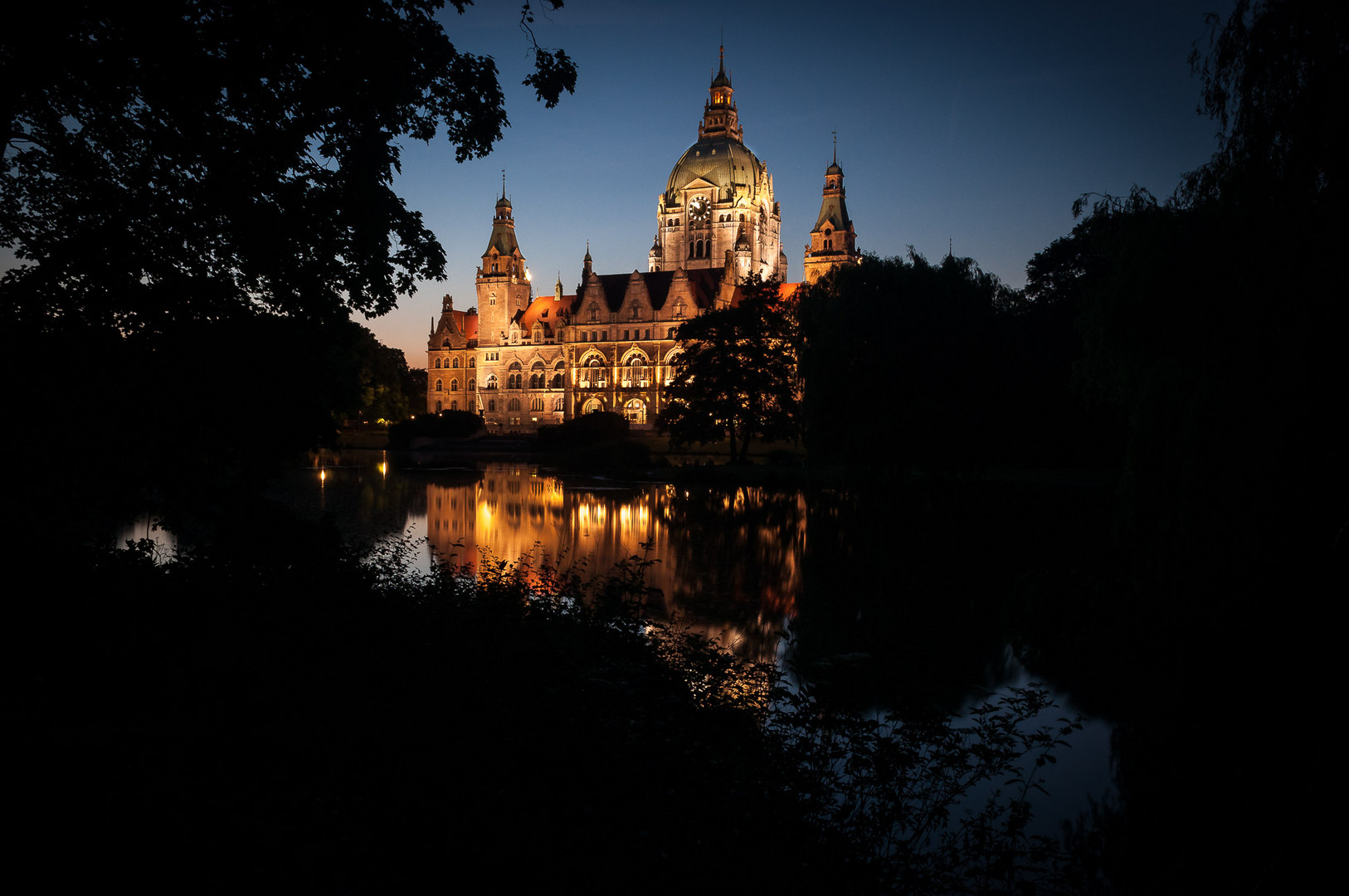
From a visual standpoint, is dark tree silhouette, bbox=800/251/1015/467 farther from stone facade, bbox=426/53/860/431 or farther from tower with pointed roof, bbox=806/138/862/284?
tower with pointed roof, bbox=806/138/862/284

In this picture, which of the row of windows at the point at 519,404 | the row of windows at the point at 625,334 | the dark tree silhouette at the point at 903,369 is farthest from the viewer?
the row of windows at the point at 519,404

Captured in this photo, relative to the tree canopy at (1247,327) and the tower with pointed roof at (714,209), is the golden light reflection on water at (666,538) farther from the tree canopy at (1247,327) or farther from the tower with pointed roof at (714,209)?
the tower with pointed roof at (714,209)

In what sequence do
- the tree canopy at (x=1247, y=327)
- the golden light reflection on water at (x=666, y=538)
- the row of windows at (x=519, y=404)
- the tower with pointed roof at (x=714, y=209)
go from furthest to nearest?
the tower with pointed roof at (x=714, y=209) → the row of windows at (x=519, y=404) → the golden light reflection on water at (x=666, y=538) → the tree canopy at (x=1247, y=327)

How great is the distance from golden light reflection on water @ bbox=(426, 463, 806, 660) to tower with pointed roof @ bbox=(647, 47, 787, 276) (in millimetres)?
75280

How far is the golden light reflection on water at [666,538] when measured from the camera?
14.2 metres

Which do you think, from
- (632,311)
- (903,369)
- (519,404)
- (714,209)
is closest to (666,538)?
(903,369)

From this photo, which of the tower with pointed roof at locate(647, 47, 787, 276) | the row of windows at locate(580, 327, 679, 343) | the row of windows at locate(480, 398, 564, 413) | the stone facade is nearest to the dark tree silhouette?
the stone facade

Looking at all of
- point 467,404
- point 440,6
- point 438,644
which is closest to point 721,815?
point 438,644

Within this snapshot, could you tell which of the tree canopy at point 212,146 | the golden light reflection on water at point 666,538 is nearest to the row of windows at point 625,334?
the golden light reflection on water at point 666,538

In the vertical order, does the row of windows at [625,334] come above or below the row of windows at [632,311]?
below

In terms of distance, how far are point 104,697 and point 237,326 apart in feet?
16.2

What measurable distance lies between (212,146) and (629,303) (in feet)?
284

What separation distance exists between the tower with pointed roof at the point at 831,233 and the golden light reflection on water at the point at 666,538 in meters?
65.6

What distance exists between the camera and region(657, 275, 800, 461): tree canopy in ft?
152
